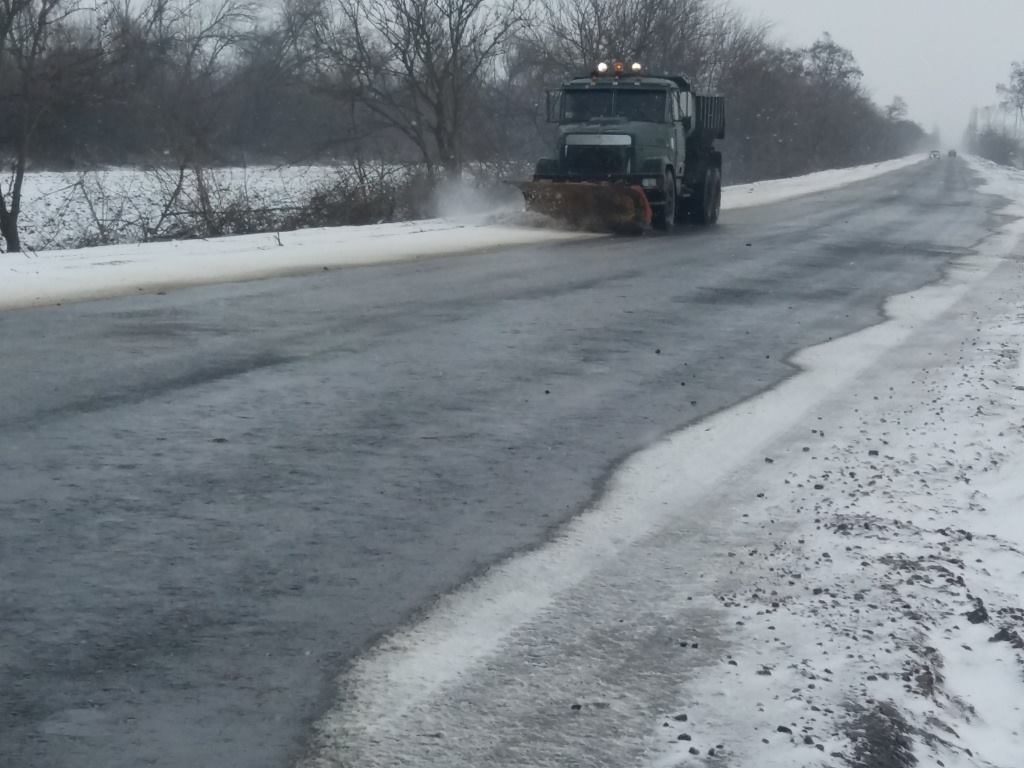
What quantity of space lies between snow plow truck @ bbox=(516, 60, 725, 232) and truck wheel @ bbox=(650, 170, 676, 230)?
0.02 meters

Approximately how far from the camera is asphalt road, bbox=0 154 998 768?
399 centimetres

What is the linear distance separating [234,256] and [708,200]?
1157 cm

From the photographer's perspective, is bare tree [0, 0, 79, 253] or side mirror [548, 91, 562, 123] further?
bare tree [0, 0, 79, 253]

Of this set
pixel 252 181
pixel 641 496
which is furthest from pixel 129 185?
pixel 641 496

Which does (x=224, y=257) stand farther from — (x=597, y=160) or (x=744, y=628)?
(x=744, y=628)

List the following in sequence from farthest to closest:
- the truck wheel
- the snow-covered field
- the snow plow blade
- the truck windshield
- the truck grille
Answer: the truck wheel
the truck windshield
the snow plow blade
the truck grille
the snow-covered field

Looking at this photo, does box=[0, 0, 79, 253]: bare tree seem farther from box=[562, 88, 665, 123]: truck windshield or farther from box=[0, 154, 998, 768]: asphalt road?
box=[0, 154, 998, 768]: asphalt road

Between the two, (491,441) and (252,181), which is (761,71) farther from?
(491,441)

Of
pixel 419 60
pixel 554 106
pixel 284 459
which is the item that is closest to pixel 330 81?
pixel 419 60

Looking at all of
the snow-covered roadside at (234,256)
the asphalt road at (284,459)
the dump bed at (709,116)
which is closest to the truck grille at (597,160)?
the snow-covered roadside at (234,256)

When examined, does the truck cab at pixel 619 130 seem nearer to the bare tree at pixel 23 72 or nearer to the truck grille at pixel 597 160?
the truck grille at pixel 597 160

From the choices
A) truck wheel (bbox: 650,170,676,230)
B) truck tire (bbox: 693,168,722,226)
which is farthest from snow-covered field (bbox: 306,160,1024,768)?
truck tire (bbox: 693,168,722,226)

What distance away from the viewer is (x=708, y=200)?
2564 centimetres

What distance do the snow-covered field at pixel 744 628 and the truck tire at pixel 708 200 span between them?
59.2ft
